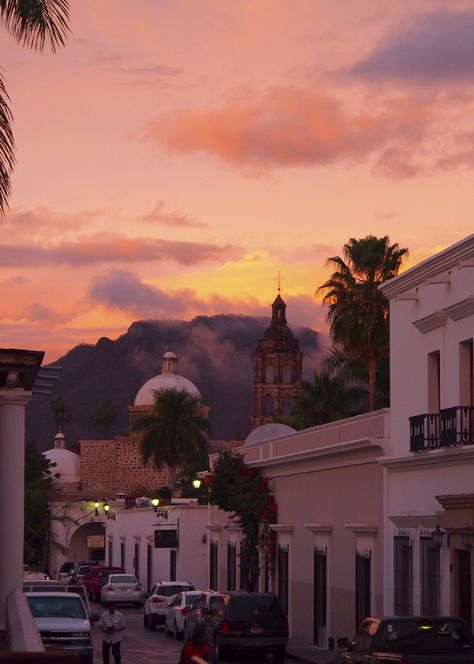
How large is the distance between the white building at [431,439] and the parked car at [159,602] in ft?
53.2

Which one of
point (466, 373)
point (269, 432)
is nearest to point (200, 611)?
point (466, 373)

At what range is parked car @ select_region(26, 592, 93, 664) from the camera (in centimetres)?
2683

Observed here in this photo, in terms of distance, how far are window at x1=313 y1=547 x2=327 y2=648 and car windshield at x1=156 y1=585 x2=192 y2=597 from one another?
977cm

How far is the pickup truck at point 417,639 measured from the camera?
1983 cm

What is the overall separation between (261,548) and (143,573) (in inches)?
1178

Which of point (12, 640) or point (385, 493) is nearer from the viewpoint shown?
point (12, 640)

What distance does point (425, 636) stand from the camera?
66.1ft

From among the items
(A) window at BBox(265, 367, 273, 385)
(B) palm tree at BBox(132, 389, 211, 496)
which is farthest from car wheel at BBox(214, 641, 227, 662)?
(A) window at BBox(265, 367, 273, 385)

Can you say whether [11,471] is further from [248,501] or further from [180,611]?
[248,501]

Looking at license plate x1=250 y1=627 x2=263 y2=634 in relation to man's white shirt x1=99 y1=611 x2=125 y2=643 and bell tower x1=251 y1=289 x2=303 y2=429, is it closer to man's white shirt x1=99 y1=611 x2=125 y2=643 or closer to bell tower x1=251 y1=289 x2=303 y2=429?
man's white shirt x1=99 y1=611 x2=125 y2=643

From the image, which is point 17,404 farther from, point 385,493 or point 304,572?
point 304,572

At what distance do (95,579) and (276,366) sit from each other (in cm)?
7754

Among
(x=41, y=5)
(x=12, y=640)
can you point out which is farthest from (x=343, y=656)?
(x=41, y=5)

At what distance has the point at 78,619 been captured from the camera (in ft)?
91.2
